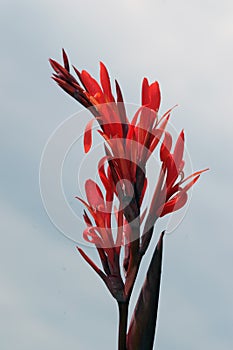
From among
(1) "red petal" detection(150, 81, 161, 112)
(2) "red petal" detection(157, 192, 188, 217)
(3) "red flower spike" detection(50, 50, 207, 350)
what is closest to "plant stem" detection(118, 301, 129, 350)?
(3) "red flower spike" detection(50, 50, 207, 350)

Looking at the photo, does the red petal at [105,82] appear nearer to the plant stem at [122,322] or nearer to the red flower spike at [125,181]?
the red flower spike at [125,181]

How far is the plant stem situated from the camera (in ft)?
9.32

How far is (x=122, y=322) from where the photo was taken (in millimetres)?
2848

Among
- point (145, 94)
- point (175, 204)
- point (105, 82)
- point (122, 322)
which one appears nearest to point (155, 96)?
point (145, 94)

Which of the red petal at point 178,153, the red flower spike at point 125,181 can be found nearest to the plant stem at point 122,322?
the red flower spike at point 125,181

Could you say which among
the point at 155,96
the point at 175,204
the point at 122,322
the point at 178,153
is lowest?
the point at 122,322

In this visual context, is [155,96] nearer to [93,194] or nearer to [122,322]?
[93,194]

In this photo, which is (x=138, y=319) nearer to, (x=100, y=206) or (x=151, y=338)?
(x=151, y=338)

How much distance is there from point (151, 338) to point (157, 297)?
0.41 feet

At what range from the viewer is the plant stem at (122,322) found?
9.32 feet

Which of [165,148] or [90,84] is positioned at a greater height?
[90,84]

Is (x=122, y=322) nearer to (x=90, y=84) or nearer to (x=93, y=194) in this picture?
(x=93, y=194)

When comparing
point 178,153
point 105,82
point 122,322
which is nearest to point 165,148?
point 178,153

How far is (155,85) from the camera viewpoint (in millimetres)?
2896
